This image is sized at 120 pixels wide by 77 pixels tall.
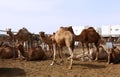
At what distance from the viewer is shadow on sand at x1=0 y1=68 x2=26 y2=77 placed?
10.1 m

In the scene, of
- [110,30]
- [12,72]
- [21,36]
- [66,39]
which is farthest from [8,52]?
[110,30]

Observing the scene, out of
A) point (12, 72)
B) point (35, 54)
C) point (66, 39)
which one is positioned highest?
point (66, 39)

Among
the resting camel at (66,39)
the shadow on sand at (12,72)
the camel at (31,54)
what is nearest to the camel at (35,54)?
the camel at (31,54)

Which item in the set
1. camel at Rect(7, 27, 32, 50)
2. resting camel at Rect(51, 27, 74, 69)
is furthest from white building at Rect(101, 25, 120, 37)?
resting camel at Rect(51, 27, 74, 69)

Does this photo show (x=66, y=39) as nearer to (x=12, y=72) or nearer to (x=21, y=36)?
(x=12, y=72)

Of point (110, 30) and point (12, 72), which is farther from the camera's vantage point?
point (110, 30)

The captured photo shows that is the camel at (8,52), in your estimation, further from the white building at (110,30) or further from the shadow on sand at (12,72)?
the white building at (110,30)

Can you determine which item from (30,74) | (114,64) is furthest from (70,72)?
(114,64)

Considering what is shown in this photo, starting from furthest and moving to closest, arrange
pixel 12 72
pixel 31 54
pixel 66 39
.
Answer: pixel 31 54, pixel 66 39, pixel 12 72

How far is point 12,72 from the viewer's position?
10.6 m

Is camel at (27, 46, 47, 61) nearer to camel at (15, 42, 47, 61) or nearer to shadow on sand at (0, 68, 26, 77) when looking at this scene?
camel at (15, 42, 47, 61)

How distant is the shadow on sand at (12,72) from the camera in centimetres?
1014

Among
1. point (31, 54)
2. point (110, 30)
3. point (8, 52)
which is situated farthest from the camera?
point (110, 30)

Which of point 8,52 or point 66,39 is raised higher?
point 66,39
